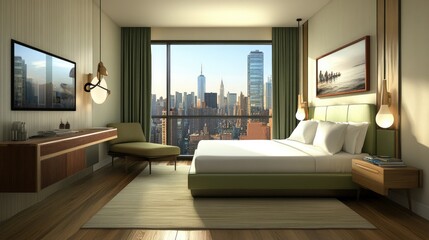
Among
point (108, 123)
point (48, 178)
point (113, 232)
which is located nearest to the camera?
point (113, 232)

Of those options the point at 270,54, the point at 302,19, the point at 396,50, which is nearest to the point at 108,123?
the point at 270,54

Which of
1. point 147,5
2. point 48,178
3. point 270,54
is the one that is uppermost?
point 147,5

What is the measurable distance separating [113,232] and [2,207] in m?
1.08

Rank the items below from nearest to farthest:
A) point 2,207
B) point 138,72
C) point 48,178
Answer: point 2,207
point 48,178
point 138,72

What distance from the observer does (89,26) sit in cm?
471

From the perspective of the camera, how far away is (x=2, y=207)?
271cm

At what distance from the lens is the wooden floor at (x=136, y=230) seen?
2.36 m

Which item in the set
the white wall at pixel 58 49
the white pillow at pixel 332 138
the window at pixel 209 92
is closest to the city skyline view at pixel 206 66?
the window at pixel 209 92

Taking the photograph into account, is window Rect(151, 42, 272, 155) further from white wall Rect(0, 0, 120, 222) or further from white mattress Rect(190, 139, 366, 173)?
white mattress Rect(190, 139, 366, 173)

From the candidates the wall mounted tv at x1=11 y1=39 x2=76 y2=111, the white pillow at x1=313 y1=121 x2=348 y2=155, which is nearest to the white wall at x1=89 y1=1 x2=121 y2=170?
the wall mounted tv at x1=11 y1=39 x2=76 y2=111

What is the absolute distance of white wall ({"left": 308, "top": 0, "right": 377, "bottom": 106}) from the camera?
145 inches

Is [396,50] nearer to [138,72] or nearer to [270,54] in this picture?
[270,54]

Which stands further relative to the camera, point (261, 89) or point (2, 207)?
point (261, 89)

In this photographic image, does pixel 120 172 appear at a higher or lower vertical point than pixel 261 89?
lower
